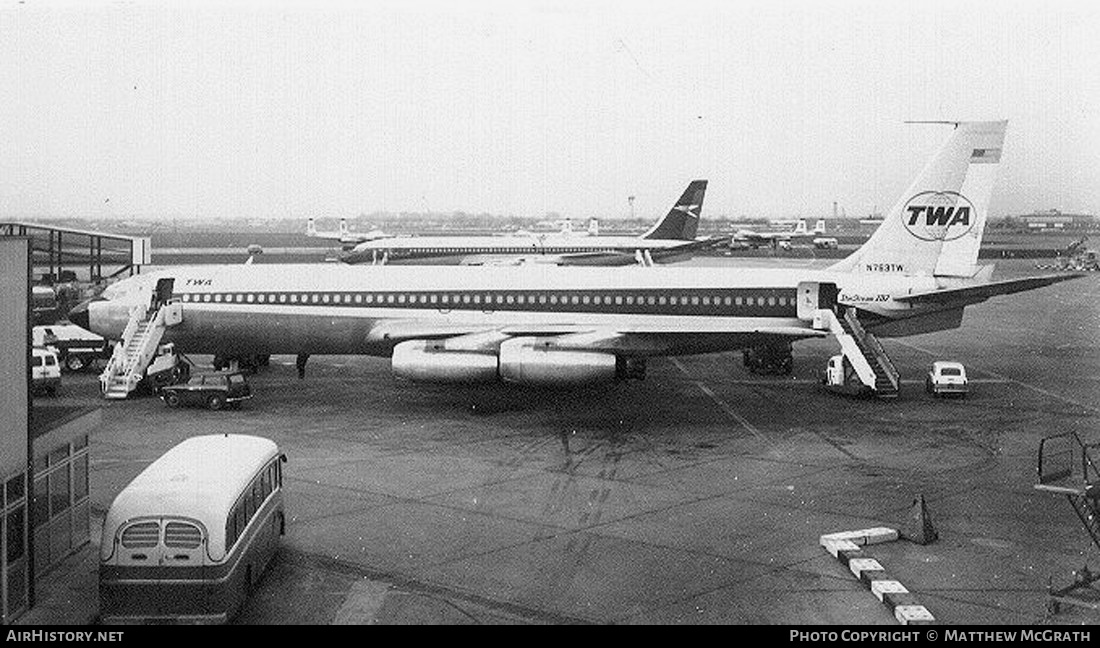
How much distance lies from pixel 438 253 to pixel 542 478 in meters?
58.3

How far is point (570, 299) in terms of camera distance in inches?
1275

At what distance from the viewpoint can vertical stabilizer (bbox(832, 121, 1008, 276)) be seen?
33.7 meters

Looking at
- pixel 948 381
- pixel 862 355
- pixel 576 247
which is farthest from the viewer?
pixel 576 247

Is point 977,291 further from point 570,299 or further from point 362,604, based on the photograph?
point 362,604

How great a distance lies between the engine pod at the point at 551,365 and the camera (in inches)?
1083

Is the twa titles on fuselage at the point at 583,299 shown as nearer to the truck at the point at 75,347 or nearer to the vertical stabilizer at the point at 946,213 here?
the vertical stabilizer at the point at 946,213

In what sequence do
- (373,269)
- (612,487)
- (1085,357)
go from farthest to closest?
(1085,357)
(373,269)
(612,487)

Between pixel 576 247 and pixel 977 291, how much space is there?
157 feet

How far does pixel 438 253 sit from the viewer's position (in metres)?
78.7

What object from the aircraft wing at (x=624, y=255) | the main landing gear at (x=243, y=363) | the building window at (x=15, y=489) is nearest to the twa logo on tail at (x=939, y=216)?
the main landing gear at (x=243, y=363)

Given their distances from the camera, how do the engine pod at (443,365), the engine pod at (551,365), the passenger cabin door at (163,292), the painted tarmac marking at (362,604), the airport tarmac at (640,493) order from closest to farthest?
the painted tarmac marking at (362,604)
the airport tarmac at (640,493)
the engine pod at (551,365)
the engine pod at (443,365)
the passenger cabin door at (163,292)
